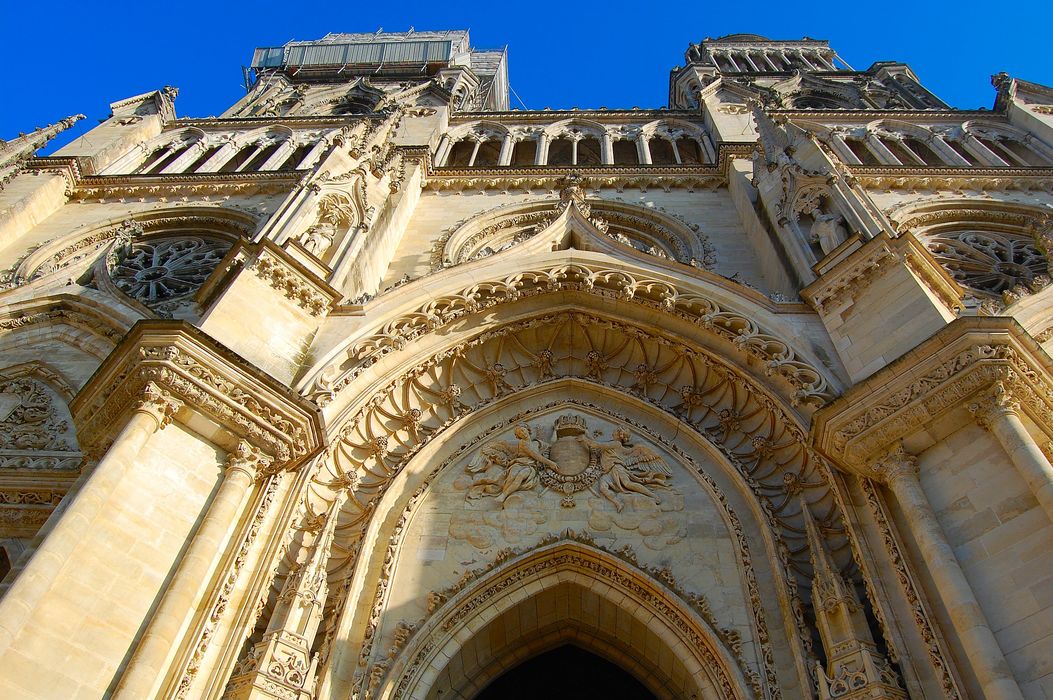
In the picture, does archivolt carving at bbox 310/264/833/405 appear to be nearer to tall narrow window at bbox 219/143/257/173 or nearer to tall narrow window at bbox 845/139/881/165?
tall narrow window at bbox 845/139/881/165

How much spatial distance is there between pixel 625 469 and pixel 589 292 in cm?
276

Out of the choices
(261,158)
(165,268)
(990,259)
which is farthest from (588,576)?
(261,158)

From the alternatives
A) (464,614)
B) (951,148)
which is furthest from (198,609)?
(951,148)

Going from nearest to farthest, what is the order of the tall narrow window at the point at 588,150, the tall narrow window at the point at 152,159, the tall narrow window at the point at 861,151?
the tall narrow window at the point at 861,151 < the tall narrow window at the point at 152,159 < the tall narrow window at the point at 588,150

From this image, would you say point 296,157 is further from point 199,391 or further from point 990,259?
point 990,259

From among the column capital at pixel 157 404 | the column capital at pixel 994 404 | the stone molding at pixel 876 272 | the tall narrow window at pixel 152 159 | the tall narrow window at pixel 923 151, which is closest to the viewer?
the column capital at pixel 994 404

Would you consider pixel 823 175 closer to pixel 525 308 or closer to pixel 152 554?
pixel 525 308

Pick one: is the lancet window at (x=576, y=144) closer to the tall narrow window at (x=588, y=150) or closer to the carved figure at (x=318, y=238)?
the tall narrow window at (x=588, y=150)

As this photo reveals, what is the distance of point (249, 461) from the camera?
24.8 ft

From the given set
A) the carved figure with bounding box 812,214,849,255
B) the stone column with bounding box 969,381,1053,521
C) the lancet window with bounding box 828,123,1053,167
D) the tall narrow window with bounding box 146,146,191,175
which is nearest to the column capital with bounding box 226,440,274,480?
the stone column with bounding box 969,381,1053,521

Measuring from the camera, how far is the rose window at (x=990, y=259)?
12891 mm

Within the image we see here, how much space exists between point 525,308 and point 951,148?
43.5 feet

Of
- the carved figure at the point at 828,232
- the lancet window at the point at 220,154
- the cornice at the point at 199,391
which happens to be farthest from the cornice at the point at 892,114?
the cornice at the point at 199,391

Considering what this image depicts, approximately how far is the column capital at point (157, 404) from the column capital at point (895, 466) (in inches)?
259
